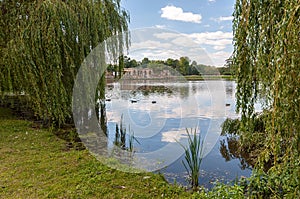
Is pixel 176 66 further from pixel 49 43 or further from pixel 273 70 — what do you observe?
pixel 273 70

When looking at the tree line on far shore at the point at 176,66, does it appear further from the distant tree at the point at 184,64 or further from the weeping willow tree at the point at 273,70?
the weeping willow tree at the point at 273,70

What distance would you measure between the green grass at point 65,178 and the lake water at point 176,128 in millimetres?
647

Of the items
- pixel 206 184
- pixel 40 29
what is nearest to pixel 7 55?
pixel 40 29

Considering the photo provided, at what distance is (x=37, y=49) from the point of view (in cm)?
388

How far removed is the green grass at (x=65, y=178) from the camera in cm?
247

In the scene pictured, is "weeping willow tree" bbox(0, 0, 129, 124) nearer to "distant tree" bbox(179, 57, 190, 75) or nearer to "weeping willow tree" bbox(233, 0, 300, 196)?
"distant tree" bbox(179, 57, 190, 75)

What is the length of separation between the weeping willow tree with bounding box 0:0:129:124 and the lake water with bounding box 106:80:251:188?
1454 mm

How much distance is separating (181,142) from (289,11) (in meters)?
3.81

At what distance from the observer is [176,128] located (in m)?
5.98

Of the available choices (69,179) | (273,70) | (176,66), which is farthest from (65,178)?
(176,66)

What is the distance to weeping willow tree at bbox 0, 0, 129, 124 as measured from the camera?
3.94m

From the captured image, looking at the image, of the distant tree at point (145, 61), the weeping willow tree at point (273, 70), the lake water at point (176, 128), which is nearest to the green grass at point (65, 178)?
the lake water at point (176, 128)

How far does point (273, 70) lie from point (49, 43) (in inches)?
138

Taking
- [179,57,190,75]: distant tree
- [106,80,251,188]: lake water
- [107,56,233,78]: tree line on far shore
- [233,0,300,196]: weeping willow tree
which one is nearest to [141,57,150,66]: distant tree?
[107,56,233,78]: tree line on far shore
